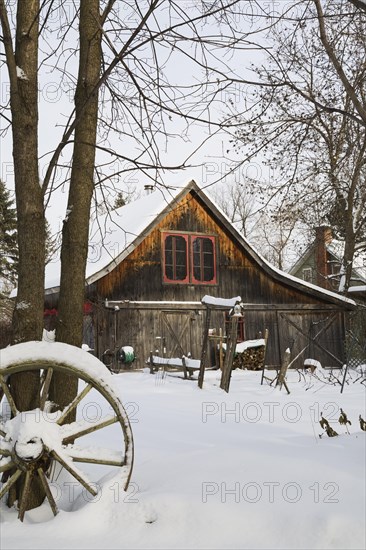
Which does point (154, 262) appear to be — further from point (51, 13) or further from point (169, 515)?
point (169, 515)

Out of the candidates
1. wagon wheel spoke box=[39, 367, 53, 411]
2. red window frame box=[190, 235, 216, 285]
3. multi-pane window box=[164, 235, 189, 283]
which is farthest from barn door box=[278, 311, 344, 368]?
wagon wheel spoke box=[39, 367, 53, 411]

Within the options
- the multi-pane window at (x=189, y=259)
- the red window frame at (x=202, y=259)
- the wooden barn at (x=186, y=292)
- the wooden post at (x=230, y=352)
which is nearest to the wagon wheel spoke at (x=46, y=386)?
the wooden post at (x=230, y=352)

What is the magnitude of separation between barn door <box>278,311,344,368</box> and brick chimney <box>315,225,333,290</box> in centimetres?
166

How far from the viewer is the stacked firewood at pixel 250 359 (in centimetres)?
1797

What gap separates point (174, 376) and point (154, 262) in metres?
4.63

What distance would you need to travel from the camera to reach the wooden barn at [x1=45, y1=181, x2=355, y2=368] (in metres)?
17.2

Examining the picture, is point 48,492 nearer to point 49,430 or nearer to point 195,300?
point 49,430

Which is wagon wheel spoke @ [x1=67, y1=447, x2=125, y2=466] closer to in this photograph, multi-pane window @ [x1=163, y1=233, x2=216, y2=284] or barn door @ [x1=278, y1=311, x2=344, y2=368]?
multi-pane window @ [x1=163, y1=233, x2=216, y2=284]

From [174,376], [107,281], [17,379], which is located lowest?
[174,376]

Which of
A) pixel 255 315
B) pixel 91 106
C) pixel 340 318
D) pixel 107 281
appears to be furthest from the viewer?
pixel 340 318

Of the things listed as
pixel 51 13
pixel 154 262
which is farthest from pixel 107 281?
pixel 51 13

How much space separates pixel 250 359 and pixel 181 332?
241 centimetres

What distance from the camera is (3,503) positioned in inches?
147

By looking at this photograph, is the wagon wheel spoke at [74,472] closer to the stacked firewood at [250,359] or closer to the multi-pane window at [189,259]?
the stacked firewood at [250,359]
